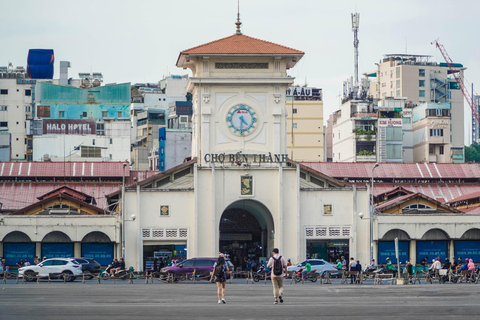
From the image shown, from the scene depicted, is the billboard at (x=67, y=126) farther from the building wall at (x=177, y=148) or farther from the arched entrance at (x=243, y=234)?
the arched entrance at (x=243, y=234)

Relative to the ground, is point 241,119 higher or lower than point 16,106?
lower

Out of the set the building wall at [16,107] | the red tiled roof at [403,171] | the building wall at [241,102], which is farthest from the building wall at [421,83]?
the building wall at [241,102]

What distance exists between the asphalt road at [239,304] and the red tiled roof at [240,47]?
85.6 feet

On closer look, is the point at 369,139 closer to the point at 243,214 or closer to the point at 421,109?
the point at 421,109

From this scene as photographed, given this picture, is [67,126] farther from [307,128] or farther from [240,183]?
[240,183]

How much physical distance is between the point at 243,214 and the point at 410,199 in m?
12.3

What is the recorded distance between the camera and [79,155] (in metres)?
116

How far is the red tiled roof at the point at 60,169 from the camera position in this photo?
8106cm

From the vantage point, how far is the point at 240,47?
6769 centimetres

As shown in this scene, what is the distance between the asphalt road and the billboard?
78.0 meters

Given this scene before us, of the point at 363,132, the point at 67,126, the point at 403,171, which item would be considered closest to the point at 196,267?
the point at 403,171

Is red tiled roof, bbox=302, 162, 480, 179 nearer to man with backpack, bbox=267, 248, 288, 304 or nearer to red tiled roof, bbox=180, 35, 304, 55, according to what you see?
red tiled roof, bbox=180, 35, 304, 55

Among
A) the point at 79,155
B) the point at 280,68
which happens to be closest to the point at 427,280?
the point at 280,68

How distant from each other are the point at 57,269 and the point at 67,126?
215 feet
